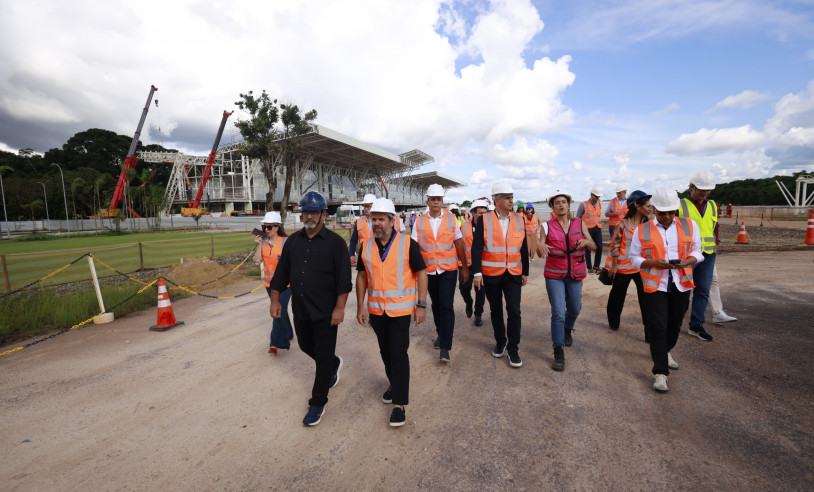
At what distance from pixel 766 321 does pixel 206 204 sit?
68.5m

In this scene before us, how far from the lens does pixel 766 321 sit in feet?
15.8

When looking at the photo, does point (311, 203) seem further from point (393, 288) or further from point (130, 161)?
point (130, 161)

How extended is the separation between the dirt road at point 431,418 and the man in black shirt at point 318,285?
1.40ft

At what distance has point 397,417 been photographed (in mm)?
2861

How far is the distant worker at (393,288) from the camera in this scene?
2.91 metres

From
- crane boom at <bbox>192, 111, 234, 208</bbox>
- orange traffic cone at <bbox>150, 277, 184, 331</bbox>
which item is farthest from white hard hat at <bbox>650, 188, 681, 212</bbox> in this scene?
crane boom at <bbox>192, 111, 234, 208</bbox>

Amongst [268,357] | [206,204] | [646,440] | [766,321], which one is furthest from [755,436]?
[206,204]

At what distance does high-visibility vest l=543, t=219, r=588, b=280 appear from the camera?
390 centimetres

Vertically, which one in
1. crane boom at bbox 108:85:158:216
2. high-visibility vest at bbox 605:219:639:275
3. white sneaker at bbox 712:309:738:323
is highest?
crane boom at bbox 108:85:158:216

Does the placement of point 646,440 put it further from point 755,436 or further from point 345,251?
point 345,251

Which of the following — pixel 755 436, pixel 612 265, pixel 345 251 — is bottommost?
pixel 755 436

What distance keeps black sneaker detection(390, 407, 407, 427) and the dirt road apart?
0.24ft

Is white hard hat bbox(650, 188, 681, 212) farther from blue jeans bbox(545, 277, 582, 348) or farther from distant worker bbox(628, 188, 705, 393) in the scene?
blue jeans bbox(545, 277, 582, 348)

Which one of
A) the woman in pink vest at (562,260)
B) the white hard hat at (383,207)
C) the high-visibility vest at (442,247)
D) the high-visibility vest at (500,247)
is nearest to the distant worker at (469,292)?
the high-visibility vest at (442,247)
